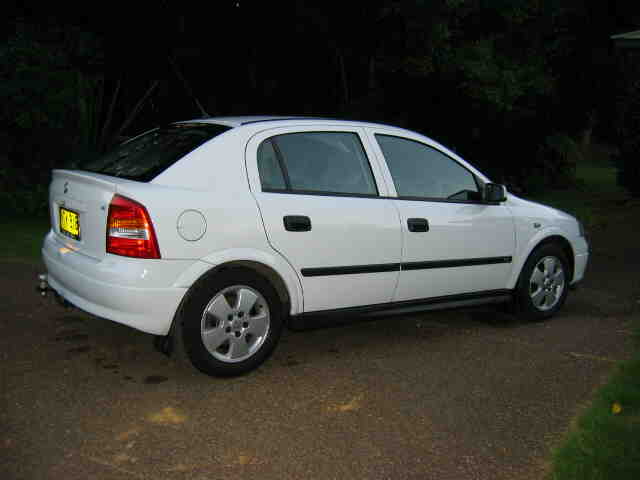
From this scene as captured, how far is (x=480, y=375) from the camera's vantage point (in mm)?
4863

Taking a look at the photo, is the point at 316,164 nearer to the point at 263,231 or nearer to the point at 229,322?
the point at 263,231

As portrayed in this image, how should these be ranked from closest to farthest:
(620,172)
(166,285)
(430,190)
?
(166,285) < (430,190) < (620,172)

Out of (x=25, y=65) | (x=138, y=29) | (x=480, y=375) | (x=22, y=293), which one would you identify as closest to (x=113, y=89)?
(x=138, y=29)

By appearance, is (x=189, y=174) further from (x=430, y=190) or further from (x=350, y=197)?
(x=430, y=190)

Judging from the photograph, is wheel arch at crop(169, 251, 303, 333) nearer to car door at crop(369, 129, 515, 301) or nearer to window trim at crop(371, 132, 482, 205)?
car door at crop(369, 129, 515, 301)

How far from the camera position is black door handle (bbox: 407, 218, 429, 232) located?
5.26 metres

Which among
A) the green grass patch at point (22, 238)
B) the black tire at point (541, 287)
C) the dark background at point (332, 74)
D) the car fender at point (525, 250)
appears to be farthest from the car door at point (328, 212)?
the dark background at point (332, 74)

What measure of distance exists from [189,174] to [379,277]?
155cm

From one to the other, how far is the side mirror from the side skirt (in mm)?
762

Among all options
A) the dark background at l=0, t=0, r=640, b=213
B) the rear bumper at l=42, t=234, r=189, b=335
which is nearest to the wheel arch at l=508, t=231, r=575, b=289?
the rear bumper at l=42, t=234, r=189, b=335

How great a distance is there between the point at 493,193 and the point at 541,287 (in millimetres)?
1121

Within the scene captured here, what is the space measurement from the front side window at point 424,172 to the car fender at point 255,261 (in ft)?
3.59

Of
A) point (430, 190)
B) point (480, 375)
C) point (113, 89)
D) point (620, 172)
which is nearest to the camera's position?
point (480, 375)

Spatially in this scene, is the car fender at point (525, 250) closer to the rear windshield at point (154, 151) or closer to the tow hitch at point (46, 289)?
Result: the rear windshield at point (154, 151)
